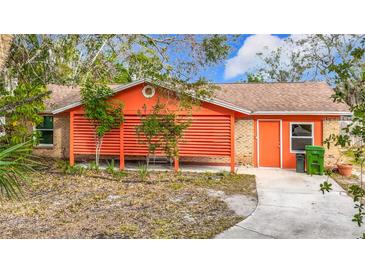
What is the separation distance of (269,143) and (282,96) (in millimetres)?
1675

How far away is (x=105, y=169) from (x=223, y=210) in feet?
14.9

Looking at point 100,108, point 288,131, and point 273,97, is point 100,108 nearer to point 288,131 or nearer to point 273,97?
point 273,97

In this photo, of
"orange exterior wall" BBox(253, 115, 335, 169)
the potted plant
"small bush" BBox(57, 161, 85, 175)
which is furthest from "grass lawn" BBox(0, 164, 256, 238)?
the potted plant

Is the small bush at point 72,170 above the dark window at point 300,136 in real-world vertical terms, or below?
below

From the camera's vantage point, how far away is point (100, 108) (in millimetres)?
8172

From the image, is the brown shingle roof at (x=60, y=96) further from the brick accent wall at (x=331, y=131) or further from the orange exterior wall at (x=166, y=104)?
the brick accent wall at (x=331, y=131)

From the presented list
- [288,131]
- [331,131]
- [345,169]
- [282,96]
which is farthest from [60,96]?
[345,169]

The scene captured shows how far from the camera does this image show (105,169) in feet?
27.6

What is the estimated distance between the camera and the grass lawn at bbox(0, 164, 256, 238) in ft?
13.8

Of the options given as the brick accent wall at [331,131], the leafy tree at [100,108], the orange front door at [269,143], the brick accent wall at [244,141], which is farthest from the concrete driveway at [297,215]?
the leafy tree at [100,108]

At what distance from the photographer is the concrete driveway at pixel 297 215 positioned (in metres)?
3.99

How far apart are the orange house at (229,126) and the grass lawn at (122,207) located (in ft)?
3.54
